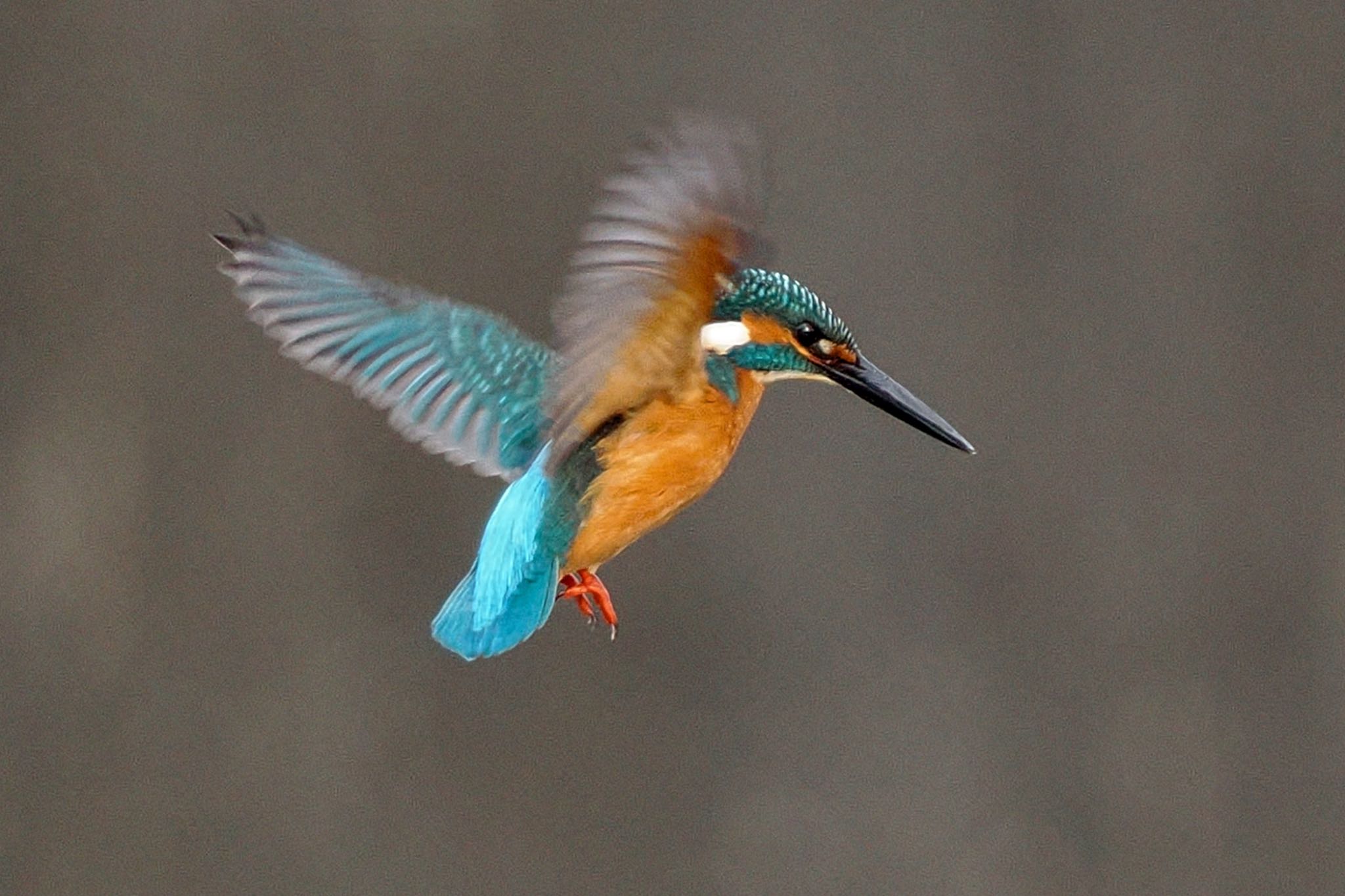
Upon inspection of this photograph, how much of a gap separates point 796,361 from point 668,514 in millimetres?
89

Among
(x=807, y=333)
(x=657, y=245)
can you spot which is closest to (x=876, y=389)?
(x=807, y=333)

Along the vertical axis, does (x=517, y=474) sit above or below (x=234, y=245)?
below

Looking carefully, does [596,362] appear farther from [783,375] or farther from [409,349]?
[409,349]

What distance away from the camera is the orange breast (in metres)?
0.65

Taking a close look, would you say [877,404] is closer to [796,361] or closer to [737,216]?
[796,361]

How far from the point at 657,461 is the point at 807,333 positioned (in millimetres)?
79

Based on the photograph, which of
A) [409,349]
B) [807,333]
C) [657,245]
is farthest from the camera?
[409,349]

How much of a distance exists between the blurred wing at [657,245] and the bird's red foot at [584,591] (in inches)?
5.4

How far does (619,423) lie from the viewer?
0.65 meters

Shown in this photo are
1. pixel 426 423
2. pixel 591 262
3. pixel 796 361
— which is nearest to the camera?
pixel 591 262

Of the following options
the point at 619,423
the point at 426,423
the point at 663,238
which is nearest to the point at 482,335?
the point at 426,423

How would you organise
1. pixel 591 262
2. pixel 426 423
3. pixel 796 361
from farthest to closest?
pixel 426 423 → pixel 796 361 → pixel 591 262

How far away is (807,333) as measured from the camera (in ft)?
2.09

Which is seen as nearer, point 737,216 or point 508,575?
point 737,216
